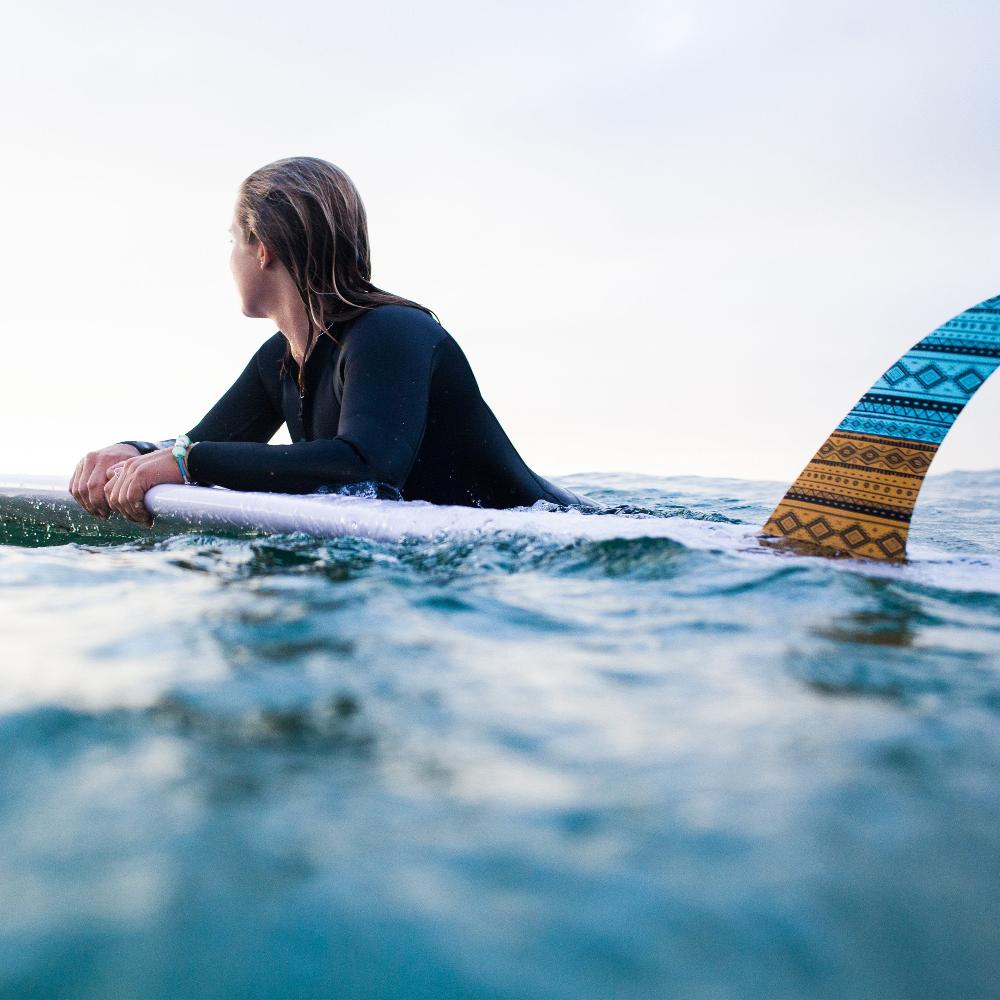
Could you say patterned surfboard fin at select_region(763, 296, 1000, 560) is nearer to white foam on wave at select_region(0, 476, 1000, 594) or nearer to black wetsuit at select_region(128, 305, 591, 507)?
white foam on wave at select_region(0, 476, 1000, 594)

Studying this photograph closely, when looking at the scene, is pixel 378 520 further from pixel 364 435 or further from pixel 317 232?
pixel 317 232

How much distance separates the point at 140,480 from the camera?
257cm

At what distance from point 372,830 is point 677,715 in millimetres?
448

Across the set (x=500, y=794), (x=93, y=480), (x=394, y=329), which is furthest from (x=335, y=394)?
(x=500, y=794)

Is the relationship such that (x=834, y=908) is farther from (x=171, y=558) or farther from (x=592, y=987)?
(x=171, y=558)

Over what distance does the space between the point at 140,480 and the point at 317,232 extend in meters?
0.81

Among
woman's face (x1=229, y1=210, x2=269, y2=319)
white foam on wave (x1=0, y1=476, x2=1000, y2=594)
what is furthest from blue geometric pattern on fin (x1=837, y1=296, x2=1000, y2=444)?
woman's face (x1=229, y1=210, x2=269, y2=319)

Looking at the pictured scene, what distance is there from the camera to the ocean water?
79 cm

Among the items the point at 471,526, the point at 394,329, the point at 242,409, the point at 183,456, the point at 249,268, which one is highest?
the point at 249,268

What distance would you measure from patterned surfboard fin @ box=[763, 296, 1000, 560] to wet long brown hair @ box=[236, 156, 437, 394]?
1.15 metres

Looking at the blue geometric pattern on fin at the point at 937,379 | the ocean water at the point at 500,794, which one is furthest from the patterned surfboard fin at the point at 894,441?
the ocean water at the point at 500,794

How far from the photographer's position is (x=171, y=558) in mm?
2270

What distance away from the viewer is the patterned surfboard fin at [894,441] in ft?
6.95

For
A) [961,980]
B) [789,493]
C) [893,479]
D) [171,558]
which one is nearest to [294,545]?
[171,558]
